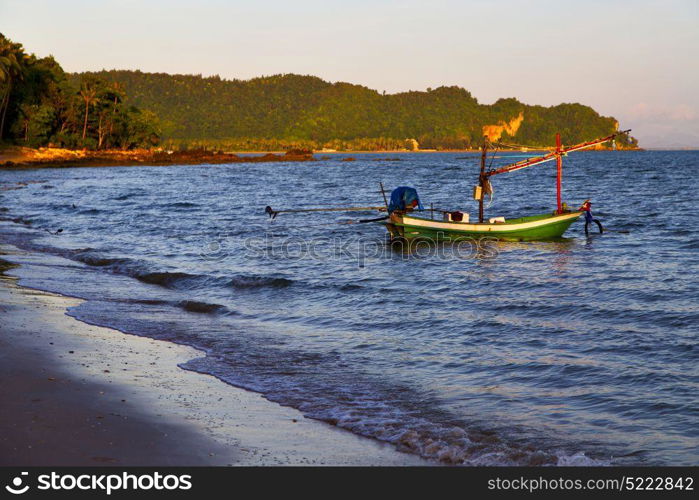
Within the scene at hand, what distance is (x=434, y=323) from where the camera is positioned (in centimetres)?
1620

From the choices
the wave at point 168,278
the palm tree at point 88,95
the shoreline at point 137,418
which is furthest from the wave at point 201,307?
the palm tree at point 88,95

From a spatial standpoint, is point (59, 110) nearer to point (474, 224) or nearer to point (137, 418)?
point (474, 224)

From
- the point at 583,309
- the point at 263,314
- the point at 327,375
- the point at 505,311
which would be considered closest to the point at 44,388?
the point at 327,375

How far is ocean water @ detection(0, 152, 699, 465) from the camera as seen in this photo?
9695 mm

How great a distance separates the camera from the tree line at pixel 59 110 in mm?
111238

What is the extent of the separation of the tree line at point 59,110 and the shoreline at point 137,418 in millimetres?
89328

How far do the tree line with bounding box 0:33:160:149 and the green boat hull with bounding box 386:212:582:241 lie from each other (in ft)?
247

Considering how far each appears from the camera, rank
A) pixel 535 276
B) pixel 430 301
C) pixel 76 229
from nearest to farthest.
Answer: pixel 430 301 → pixel 535 276 → pixel 76 229

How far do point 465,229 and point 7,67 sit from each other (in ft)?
284

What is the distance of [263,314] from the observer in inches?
674

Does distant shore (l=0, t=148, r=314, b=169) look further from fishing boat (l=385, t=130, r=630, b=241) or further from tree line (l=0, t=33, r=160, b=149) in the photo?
fishing boat (l=385, t=130, r=630, b=241)

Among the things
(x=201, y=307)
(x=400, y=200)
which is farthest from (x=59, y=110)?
(x=201, y=307)

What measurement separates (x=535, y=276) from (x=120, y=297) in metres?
12.2
